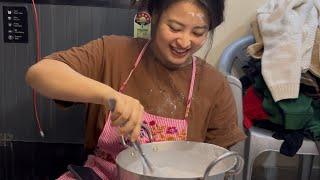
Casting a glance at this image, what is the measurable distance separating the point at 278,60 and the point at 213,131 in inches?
14.6

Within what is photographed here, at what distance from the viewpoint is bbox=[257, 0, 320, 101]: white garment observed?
50.6 inches

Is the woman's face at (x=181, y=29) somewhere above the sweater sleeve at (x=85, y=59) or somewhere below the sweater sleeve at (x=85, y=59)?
above

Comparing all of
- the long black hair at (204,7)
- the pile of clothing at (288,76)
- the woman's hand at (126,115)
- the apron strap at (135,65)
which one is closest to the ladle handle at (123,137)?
the woman's hand at (126,115)

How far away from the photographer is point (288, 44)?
130 centimetres

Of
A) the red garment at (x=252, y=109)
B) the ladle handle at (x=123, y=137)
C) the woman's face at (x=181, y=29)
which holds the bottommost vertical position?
the red garment at (x=252, y=109)

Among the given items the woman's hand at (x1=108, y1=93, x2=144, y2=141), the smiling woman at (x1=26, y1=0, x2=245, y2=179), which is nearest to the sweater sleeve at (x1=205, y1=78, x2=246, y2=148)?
the smiling woman at (x1=26, y1=0, x2=245, y2=179)

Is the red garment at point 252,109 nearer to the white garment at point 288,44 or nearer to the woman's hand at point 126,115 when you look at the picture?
the white garment at point 288,44

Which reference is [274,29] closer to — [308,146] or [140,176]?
[308,146]

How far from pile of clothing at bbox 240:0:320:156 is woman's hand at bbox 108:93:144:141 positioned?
0.69m

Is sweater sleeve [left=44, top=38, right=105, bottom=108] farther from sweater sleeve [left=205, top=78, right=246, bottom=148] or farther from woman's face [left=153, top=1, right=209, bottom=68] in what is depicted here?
sweater sleeve [left=205, top=78, right=246, bottom=148]

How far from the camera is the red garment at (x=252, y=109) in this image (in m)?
1.35

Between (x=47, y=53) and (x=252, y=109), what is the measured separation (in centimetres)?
61

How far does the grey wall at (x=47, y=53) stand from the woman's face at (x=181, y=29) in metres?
0.25

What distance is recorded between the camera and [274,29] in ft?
4.39
